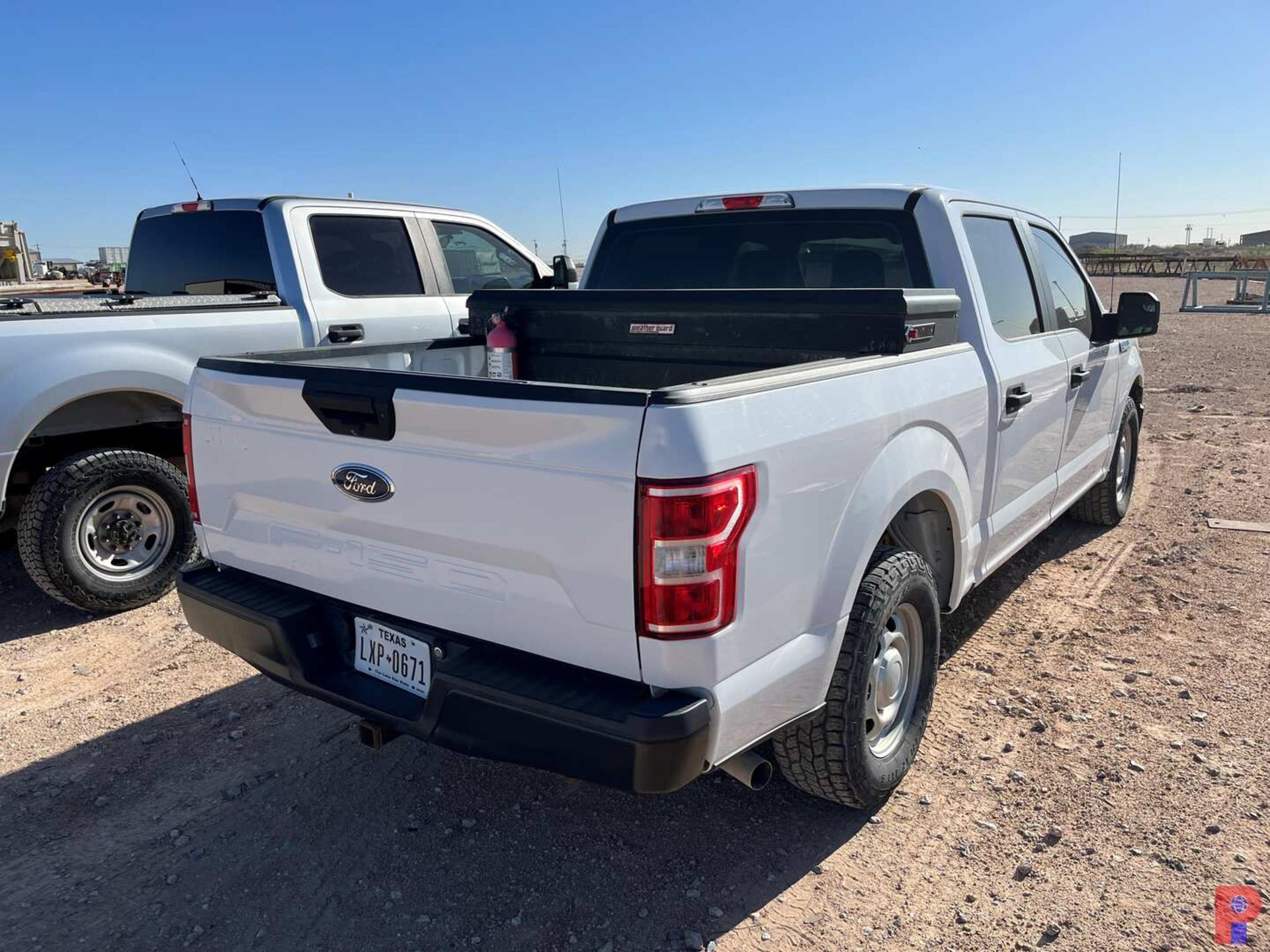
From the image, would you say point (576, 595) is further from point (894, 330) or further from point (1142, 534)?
point (1142, 534)

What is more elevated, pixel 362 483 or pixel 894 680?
pixel 362 483

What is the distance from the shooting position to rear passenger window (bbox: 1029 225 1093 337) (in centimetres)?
466

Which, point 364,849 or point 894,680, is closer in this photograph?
point 364,849

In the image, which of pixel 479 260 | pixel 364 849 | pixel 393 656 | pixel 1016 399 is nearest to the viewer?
pixel 393 656

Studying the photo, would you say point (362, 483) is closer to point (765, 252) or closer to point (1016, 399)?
point (765, 252)

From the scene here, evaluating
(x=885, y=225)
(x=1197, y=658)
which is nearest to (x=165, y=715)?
(x=885, y=225)

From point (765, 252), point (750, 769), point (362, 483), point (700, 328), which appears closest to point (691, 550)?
point (750, 769)

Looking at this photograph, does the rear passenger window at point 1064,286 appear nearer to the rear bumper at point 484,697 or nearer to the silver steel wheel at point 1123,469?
the silver steel wheel at point 1123,469

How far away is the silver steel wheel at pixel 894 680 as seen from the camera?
9.74 ft

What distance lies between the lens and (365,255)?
603 cm

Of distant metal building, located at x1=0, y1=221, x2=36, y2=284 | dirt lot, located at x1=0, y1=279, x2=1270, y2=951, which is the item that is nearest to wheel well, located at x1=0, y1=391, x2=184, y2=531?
dirt lot, located at x1=0, y1=279, x2=1270, y2=951

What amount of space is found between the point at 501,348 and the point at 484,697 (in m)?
1.93

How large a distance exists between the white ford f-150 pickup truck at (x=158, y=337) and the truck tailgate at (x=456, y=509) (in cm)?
205

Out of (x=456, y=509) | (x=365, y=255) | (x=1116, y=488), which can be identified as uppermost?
(x=365, y=255)
